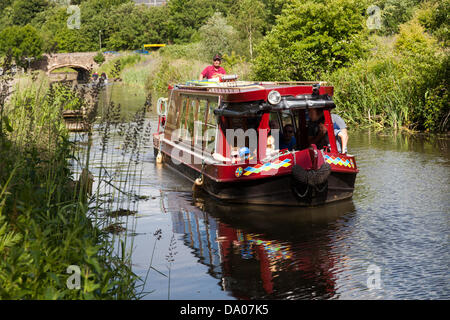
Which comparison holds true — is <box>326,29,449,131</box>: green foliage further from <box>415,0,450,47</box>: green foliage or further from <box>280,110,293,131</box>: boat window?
<box>280,110,293,131</box>: boat window

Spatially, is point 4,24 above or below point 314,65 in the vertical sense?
above

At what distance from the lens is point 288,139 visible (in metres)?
11.2

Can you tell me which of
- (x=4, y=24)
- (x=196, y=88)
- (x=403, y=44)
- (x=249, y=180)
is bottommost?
(x=249, y=180)

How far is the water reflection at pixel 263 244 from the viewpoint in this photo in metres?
7.04

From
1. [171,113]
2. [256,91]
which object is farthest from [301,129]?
[171,113]

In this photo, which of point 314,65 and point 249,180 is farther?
point 314,65

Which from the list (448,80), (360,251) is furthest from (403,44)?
(360,251)

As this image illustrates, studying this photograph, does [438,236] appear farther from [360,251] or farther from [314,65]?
[314,65]

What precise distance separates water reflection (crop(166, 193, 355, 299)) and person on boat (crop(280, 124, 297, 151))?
1175mm

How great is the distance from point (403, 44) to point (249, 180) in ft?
80.3

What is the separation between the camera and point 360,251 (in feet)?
26.8
